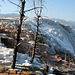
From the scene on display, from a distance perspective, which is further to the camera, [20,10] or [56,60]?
[56,60]

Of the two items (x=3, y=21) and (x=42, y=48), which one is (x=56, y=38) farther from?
(x=3, y=21)

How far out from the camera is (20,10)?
23.2 ft

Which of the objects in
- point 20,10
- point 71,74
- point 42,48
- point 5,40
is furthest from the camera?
point 42,48

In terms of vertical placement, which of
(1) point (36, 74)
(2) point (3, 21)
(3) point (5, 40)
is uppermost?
(2) point (3, 21)

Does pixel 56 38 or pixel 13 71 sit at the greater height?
pixel 56 38

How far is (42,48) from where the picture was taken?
62.3 ft

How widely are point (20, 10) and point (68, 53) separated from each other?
18.3m

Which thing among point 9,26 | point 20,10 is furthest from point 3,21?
point 20,10

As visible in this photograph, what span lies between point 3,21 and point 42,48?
42.8 feet

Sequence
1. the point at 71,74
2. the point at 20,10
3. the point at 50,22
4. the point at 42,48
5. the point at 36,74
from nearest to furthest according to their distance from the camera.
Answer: the point at 20,10, the point at 36,74, the point at 71,74, the point at 42,48, the point at 50,22

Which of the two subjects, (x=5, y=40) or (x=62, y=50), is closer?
(x=5, y=40)

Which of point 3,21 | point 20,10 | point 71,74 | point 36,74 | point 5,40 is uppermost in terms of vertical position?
point 3,21

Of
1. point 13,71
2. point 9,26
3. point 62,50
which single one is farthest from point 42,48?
point 13,71

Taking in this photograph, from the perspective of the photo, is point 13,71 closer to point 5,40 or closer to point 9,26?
point 5,40
